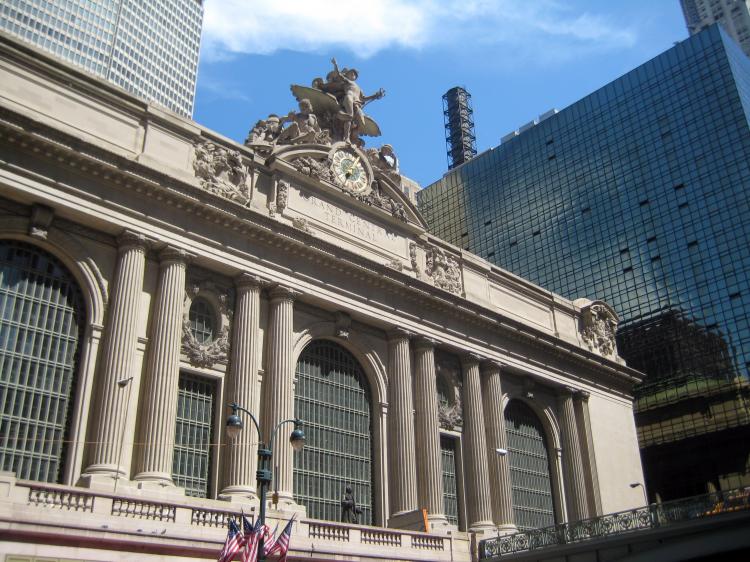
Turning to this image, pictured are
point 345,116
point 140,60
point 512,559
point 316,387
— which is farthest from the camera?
point 140,60

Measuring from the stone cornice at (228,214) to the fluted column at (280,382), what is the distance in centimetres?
240

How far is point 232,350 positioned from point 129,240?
5.56m

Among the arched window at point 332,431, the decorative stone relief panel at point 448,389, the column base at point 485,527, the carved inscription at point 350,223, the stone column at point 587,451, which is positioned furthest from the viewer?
the stone column at point 587,451

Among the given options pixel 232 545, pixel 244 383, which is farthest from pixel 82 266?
pixel 232 545

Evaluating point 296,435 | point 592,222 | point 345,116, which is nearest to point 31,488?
point 296,435

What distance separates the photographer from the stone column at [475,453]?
118ft

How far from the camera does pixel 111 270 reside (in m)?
27.7

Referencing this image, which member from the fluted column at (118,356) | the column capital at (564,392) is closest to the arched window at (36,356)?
the fluted column at (118,356)

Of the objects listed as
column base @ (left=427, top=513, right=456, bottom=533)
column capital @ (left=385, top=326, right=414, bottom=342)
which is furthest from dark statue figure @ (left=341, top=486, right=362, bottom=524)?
column capital @ (left=385, top=326, right=414, bottom=342)

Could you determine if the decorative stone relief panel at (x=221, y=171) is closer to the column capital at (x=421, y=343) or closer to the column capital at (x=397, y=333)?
the column capital at (x=397, y=333)

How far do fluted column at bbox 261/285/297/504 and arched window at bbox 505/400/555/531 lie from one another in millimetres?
14750

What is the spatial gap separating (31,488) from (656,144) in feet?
195

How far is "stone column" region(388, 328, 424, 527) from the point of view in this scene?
107ft

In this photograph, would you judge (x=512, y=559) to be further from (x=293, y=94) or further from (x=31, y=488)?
(x=293, y=94)
